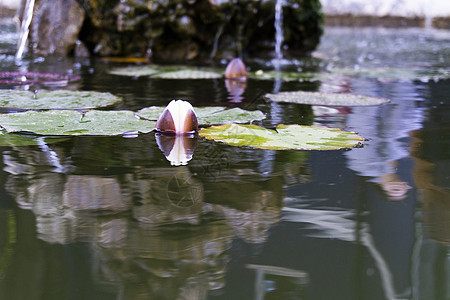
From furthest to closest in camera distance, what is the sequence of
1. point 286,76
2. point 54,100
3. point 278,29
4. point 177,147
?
point 278,29 → point 286,76 → point 54,100 → point 177,147

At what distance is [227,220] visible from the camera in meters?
1.33

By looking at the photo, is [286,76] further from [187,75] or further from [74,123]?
[74,123]

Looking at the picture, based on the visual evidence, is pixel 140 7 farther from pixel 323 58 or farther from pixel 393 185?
pixel 393 185

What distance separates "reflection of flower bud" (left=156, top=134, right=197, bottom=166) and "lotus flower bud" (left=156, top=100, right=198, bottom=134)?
0.03 metres

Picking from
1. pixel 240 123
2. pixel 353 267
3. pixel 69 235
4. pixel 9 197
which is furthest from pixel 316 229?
pixel 240 123

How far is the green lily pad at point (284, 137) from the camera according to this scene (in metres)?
1.99

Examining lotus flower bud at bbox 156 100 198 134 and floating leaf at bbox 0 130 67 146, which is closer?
floating leaf at bbox 0 130 67 146

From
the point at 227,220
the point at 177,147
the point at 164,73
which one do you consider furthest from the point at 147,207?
the point at 164,73

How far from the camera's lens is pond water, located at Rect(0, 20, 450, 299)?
103cm

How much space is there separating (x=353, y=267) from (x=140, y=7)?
4805mm

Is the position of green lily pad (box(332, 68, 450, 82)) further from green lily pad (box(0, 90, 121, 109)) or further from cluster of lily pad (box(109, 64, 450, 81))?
green lily pad (box(0, 90, 121, 109))

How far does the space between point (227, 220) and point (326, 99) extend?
1.93m

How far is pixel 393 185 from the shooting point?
1.62 meters

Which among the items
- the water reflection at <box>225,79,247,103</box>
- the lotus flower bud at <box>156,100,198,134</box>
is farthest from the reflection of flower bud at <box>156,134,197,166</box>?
the water reflection at <box>225,79,247,103</box>
